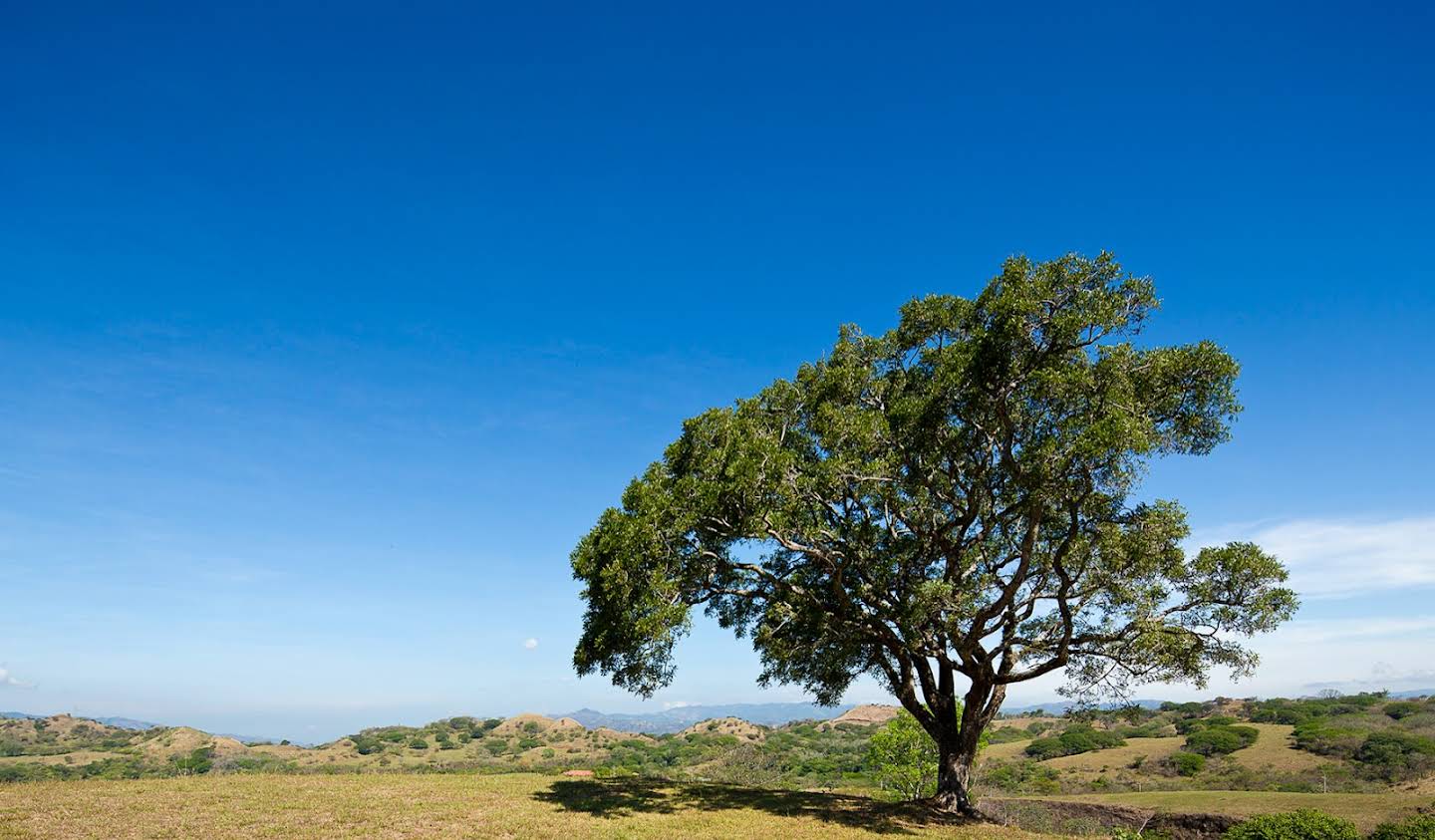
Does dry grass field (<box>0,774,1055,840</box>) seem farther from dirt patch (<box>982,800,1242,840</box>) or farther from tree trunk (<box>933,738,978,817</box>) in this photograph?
dirt patch (<box>982,800,1242,840</box>)

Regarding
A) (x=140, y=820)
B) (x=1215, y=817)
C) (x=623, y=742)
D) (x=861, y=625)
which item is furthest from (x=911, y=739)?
(x=623, y=742)

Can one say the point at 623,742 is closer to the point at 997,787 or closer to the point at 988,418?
the point at 997,787

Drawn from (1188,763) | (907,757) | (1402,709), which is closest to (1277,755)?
(1188,763)

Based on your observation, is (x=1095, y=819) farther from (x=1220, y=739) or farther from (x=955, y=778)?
(x=1220, y=739)

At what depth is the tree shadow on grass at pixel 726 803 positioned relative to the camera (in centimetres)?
2003

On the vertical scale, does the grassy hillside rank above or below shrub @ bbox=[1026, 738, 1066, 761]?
above

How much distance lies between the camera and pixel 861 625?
2170cm

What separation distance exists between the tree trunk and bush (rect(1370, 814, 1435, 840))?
9532 mm

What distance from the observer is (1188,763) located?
61844mm

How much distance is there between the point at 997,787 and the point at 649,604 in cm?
5407

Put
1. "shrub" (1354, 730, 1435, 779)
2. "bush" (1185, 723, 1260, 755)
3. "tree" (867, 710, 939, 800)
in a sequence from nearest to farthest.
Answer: "tree" (867, 710, 939, 800) < "shrub" (1354, 730, 1435, 779) < "bush" (1185, 723, 1260, 755)

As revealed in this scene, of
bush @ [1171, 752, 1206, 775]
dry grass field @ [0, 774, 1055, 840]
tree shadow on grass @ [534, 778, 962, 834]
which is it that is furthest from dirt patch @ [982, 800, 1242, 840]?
bush @ [1171, 752, 1206, 775]

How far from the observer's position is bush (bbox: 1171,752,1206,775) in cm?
6094

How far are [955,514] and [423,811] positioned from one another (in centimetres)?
1779
